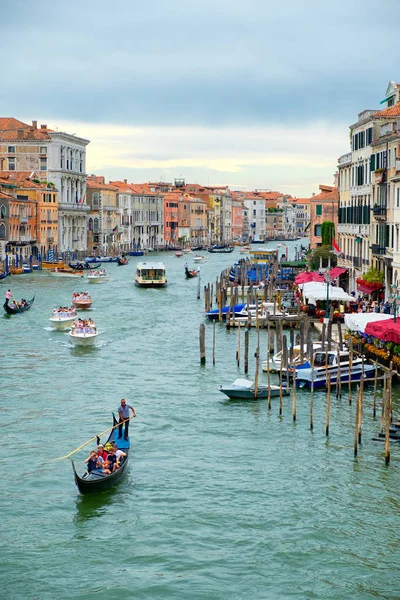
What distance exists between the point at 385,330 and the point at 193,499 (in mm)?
6513

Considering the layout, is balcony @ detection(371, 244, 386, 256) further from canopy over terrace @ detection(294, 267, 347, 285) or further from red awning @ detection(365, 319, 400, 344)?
red awning @ detection(365, 319, 400, 344)

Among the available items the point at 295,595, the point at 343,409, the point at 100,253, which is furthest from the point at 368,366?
the point at 100,253

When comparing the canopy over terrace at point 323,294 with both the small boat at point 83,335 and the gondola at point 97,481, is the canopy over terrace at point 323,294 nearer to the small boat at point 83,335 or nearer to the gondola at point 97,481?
the small boat at point 83,335

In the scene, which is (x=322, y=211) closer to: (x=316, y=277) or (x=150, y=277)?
(x=150, y=277)

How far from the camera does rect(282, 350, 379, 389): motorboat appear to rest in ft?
61.8

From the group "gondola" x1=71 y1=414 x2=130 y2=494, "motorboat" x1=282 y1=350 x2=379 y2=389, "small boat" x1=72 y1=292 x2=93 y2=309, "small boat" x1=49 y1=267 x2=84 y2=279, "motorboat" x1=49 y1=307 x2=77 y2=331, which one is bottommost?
"gondola" x1=71 y1=414 x2=130 y2=494

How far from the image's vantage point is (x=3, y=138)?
233 feet

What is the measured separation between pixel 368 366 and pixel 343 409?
1.86 meters

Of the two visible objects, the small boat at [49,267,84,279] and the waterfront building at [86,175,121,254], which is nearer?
the small boat at [49,267,84,279]

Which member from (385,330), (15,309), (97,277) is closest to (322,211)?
(97,277)

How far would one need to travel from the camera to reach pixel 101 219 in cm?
8200

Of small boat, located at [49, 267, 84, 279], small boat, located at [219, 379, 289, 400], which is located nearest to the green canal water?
small boat, located at [219, 379, 289, 400]

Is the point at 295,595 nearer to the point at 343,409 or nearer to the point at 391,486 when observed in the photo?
the point at 391,486

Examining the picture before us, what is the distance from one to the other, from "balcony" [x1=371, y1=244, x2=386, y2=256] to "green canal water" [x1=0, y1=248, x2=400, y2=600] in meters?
6.73
